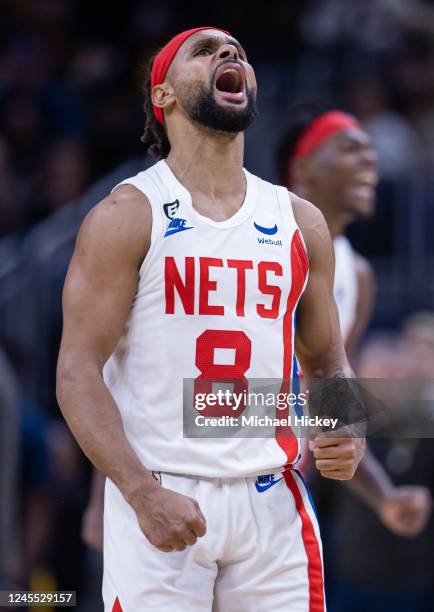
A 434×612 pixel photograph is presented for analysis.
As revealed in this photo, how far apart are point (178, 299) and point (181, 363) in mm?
195

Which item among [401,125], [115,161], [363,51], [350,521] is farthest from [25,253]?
[363,51]

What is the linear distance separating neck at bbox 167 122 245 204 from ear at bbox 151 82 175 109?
12 centimetres

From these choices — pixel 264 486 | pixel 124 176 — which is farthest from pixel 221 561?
pixel 124 176

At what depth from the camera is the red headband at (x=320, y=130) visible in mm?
5988

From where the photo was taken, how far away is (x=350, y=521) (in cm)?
733

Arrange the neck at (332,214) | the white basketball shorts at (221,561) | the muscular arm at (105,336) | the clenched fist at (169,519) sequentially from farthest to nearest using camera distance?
the neck at (332,214) < the white basketball shorts at (221,561) < the muscular arm at (105,336) < the clenched fist at (169,519)

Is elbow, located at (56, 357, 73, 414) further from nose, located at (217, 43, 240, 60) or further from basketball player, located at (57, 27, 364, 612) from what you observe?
nose, located at (217, 43, 240, 60)

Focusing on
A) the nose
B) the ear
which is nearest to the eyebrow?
the nose

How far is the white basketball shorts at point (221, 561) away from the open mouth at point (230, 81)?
122 centimetres

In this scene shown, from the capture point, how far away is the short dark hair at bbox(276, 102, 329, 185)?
241 inches

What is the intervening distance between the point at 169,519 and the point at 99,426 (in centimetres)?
36

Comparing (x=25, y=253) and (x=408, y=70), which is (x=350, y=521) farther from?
(x=408, y=70)
